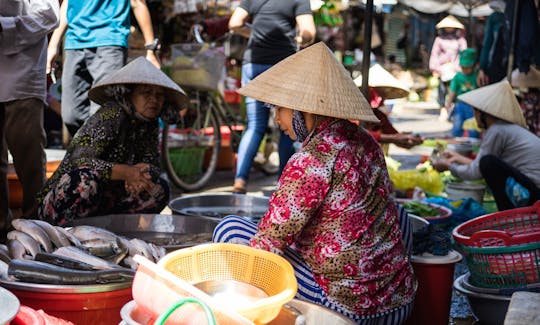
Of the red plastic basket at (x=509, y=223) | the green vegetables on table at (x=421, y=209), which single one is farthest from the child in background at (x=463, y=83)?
the red plastic basket at (x=509, y=223)

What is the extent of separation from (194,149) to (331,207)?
15.5 feet

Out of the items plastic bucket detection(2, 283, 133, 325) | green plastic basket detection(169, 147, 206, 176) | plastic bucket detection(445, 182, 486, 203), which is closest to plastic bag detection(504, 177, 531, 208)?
plastic bucket detection(445, 182, 486, 203)

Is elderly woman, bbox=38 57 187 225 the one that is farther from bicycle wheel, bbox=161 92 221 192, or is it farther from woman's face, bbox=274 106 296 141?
bicycle wheel, bbox=161 92 221 192

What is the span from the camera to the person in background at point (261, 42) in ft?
20.1

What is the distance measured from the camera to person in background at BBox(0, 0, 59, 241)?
4.43 metres

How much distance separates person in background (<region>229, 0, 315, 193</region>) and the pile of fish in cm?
291

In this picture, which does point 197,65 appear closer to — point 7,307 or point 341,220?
point 341,220

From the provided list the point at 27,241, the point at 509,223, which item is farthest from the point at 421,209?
the point at 27,241

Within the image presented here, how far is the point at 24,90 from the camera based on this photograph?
4547 mm

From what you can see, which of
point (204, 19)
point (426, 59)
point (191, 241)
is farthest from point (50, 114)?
point (426, 59)

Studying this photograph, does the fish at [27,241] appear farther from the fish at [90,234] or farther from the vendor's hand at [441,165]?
the vendor's hand at [441,165]

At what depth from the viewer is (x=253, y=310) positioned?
2.14 meters

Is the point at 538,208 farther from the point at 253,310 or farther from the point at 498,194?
the point at 253,310

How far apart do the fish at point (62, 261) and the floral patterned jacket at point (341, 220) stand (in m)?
0.65
